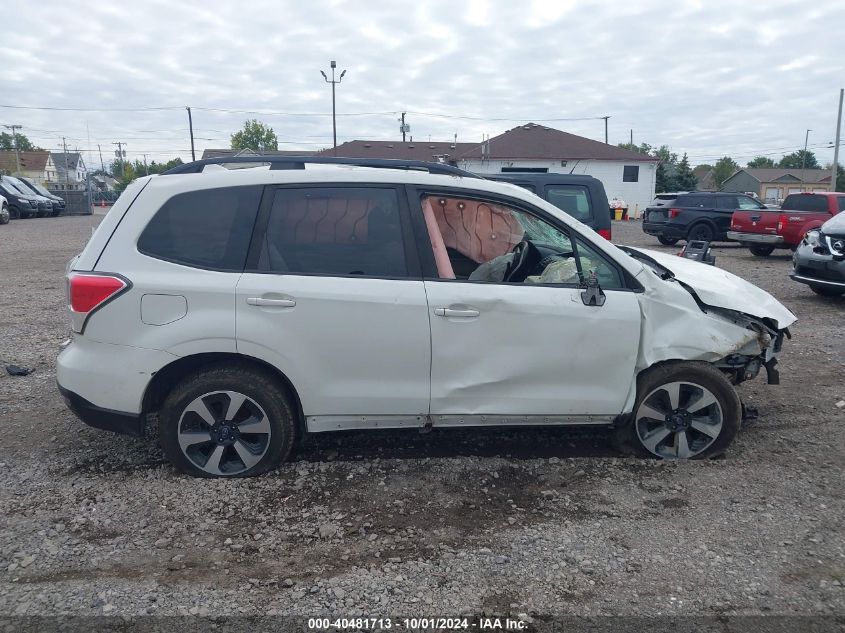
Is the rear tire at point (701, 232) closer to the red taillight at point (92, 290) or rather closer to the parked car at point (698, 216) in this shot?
the parked car at point (698, 216)

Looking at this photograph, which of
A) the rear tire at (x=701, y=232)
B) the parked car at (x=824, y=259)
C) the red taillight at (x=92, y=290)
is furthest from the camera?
the rear tire at (x=701, y=232)

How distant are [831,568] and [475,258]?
326 centimetres

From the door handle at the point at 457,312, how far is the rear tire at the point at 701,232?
18119mm

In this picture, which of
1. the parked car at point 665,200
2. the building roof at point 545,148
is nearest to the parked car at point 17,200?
the building roof at point 545,148

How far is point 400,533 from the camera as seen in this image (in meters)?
3.43

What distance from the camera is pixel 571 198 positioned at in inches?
354

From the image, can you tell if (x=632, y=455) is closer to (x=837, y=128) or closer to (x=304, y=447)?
(x=304, y=447)

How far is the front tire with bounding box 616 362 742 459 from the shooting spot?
4.11m

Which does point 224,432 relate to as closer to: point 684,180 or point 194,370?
point 194,370

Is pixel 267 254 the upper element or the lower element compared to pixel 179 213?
lower

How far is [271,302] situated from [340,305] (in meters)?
0.38

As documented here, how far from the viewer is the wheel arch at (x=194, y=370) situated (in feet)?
12.6

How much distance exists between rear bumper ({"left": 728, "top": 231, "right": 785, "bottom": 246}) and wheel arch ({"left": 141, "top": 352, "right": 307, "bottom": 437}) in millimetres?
15840

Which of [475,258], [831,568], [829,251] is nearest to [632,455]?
[831,568]
